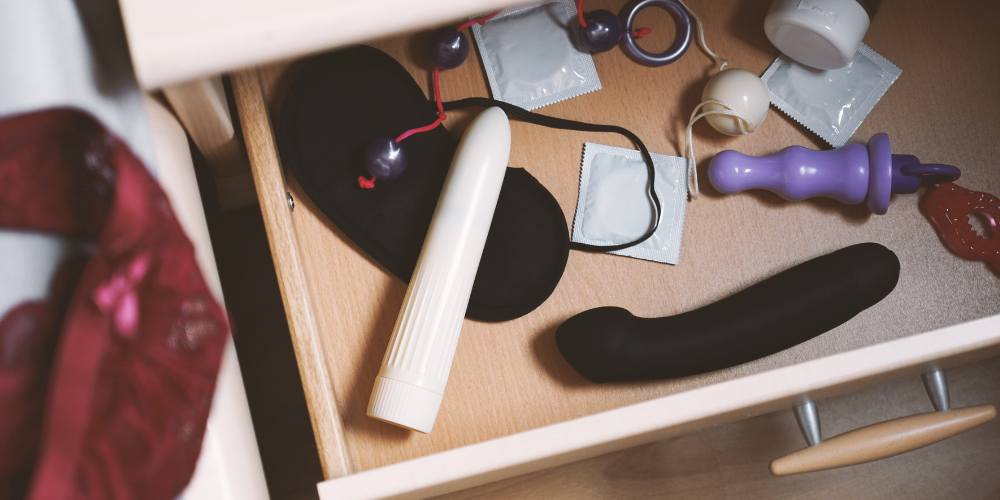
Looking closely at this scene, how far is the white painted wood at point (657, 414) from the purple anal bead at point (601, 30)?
28 centimetres

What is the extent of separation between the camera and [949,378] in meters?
0.86

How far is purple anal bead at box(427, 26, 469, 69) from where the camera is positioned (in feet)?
1.55

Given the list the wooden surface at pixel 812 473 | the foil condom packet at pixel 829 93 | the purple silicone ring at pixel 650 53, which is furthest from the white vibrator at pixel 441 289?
the wooden surface at pixel 812 473

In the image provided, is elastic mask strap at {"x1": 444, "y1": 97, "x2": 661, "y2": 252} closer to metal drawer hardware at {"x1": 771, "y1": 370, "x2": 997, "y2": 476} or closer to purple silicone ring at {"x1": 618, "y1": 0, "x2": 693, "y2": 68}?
purple silicone ring at {"x1": 618, "y1": 0, "x2": 693, "y2": 68}

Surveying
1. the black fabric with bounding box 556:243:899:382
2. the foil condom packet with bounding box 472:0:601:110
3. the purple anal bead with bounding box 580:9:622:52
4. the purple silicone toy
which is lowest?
the black fabric with bounding box 556:243:899:382

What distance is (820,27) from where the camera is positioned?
1.54 feet

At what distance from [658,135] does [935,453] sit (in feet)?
2.32

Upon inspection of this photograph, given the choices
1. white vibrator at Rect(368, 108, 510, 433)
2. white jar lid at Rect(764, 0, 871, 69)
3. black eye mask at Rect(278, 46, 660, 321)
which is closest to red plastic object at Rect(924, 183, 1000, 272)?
white jar lid at Rect(764, 0, 871, 69)

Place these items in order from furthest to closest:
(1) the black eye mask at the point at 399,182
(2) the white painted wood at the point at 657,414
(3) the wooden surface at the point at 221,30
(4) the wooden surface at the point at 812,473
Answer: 1. (4) the wooden surface at the point at 812,473
2. (1) the black eye mask at the point at 399,182
3. (2) the white painted wood at the point at 657,414
4. (3) the wooden surface at the point at 221,30

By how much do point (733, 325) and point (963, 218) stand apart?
0.23 meters

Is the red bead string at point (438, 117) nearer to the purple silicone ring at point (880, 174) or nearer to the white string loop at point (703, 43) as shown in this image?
the white string loop at point (703, 43)

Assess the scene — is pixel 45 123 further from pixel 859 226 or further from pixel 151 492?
pixel 859 226

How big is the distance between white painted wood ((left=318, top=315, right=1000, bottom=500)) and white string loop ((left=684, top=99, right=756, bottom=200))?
7.0 inches

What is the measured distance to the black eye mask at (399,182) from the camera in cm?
47
